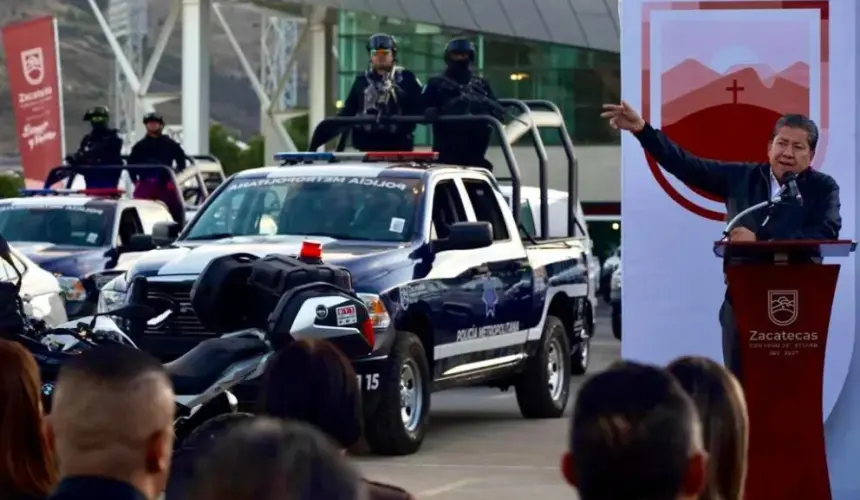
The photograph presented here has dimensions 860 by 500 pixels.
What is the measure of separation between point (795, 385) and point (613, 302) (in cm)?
1851

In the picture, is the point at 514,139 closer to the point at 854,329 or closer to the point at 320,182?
the point at 320,182

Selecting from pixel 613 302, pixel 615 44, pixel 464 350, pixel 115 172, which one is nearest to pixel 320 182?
pixel 464 350

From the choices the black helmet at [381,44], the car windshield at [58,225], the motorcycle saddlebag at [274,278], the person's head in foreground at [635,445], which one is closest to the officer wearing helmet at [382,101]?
the black helmet at [381,44]

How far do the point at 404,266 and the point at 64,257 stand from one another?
21.1 ft

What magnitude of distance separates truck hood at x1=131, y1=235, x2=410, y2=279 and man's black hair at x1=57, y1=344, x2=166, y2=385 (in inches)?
289

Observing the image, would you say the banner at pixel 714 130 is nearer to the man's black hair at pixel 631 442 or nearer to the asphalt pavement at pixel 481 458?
the asphalt pavement at pixel 481 458

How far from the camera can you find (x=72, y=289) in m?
16.8

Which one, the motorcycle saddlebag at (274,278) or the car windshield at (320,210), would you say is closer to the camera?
the motorcycle saddlebag at (274,278)

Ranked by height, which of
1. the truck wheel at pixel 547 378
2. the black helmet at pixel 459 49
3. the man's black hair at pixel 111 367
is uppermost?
the black helmet at pixel 459 49

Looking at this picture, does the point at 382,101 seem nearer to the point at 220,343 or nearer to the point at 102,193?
the point at 102,193

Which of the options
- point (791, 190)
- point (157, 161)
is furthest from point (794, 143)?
point (157, 161)

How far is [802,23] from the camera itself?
323 inches

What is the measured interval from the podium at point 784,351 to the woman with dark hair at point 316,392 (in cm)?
285

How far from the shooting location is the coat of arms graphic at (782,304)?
7.21 metres
